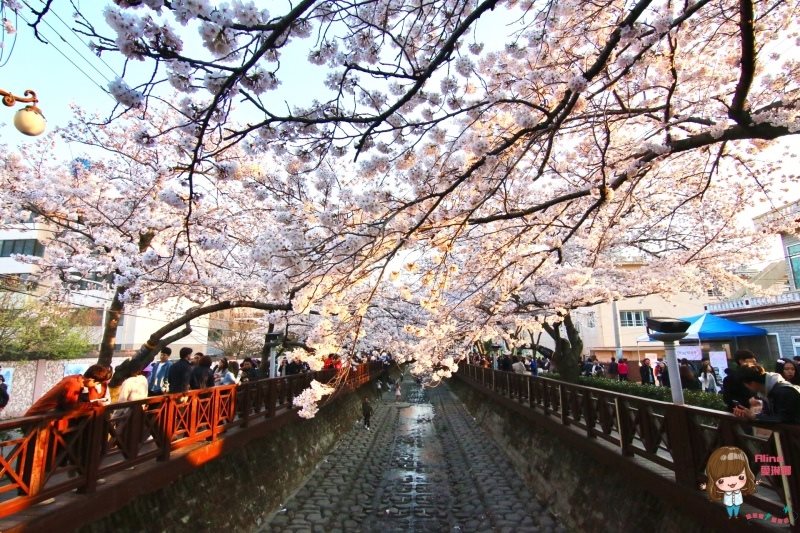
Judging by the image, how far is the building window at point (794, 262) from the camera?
18.2 m

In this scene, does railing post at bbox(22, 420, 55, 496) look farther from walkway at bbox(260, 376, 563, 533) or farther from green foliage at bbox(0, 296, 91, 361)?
green foliage at bbox(0, 296, 91, 361)

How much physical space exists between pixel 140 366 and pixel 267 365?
602cm

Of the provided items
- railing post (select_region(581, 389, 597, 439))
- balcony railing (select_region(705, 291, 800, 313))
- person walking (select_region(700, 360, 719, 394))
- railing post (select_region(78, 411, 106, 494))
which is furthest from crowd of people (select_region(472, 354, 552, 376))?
railing post (select_region(78, 411, 106, 494))

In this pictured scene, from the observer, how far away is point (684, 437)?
14.8 ft

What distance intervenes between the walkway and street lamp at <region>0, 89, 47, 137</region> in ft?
24.3

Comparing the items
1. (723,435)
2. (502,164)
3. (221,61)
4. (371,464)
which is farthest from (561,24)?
(371,464)

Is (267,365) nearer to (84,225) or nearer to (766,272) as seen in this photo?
(84,225)

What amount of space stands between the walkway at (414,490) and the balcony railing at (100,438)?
8.72 ft

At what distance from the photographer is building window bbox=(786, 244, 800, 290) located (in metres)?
18.2

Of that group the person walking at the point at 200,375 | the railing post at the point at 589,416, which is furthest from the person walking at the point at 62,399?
the railing post at the point at 589,416

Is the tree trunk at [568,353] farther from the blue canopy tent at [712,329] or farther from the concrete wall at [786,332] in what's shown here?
the concrete wall at [786,332]

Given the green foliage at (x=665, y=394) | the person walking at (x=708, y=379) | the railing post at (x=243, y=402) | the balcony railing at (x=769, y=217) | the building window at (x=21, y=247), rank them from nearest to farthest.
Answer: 1. the railing post at (x=243, y=402)
2. the green foliage at (x=665, y=394)
3. the balcony railing at (x=769, y=217)
4. the person walking at (x=708, y=379)
5. the building window at (x=21, y=247)

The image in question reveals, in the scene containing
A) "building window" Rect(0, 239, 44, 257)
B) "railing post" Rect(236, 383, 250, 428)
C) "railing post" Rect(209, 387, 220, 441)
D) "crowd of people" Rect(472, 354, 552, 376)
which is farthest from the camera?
"building window" Rect(0, 239, 44, 257)

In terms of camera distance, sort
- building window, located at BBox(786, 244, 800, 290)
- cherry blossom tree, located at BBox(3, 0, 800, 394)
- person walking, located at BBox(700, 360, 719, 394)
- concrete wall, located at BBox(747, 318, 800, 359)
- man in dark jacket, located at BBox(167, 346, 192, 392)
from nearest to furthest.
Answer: cherry blossom tree, located at BBox(3, 0, 800, 394) < man in dark jacket, located at BBox(167, 346, 192, 392) < person walking, located at BBox(700, 360, 719, 394) < concrete wall, located at BBox(747, 318, 800, 359) < building window, located at BBox(786, 244, 800, 290)
